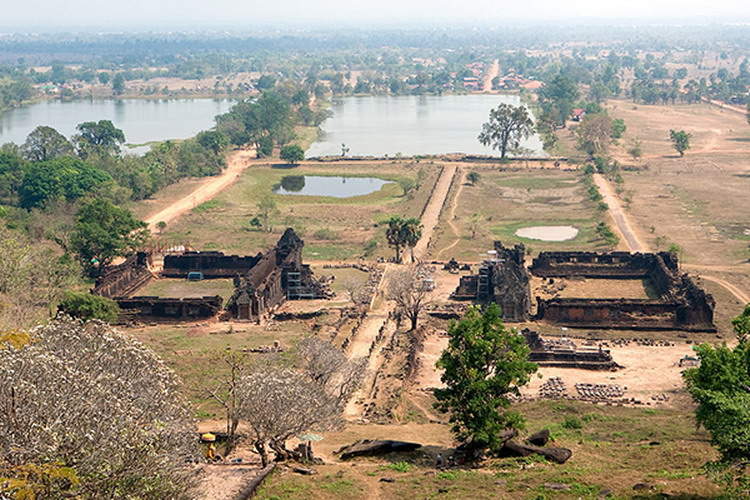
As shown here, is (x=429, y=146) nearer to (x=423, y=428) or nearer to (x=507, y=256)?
(x=507, y=256)

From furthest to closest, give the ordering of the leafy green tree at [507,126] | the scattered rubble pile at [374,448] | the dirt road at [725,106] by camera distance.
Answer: the dirt road at [725,106] → the leafy green tree at [507,126] → the scattered rubble pile at [374,448]

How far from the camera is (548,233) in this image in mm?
72438

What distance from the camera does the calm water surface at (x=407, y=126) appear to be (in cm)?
12638

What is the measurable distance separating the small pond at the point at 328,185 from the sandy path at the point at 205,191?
5.88m

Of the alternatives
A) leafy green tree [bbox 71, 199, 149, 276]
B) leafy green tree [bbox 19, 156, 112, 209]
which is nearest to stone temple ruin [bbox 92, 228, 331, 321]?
leafy green tree [bbox 71, 199, 149, 276]

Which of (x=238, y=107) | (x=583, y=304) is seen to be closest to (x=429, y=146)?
(x=238, y=107)

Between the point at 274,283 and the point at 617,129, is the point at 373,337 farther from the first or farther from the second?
the point at 617,129

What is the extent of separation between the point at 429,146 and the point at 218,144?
106 ft

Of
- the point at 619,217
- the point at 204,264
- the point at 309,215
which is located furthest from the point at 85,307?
the point at 619,217

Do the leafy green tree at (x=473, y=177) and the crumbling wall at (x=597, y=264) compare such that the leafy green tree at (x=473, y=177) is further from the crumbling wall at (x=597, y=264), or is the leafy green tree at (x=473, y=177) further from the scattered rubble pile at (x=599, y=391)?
the scattered rubble pile at (x=599, y=391)

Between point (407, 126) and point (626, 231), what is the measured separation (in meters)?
83.4

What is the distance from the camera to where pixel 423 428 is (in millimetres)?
33719

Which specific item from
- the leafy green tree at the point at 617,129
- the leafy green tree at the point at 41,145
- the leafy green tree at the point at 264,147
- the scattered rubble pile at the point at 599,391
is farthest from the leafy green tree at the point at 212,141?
the scattered rubble pile at the point at 599,391

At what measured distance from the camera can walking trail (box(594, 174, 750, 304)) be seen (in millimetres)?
54812
